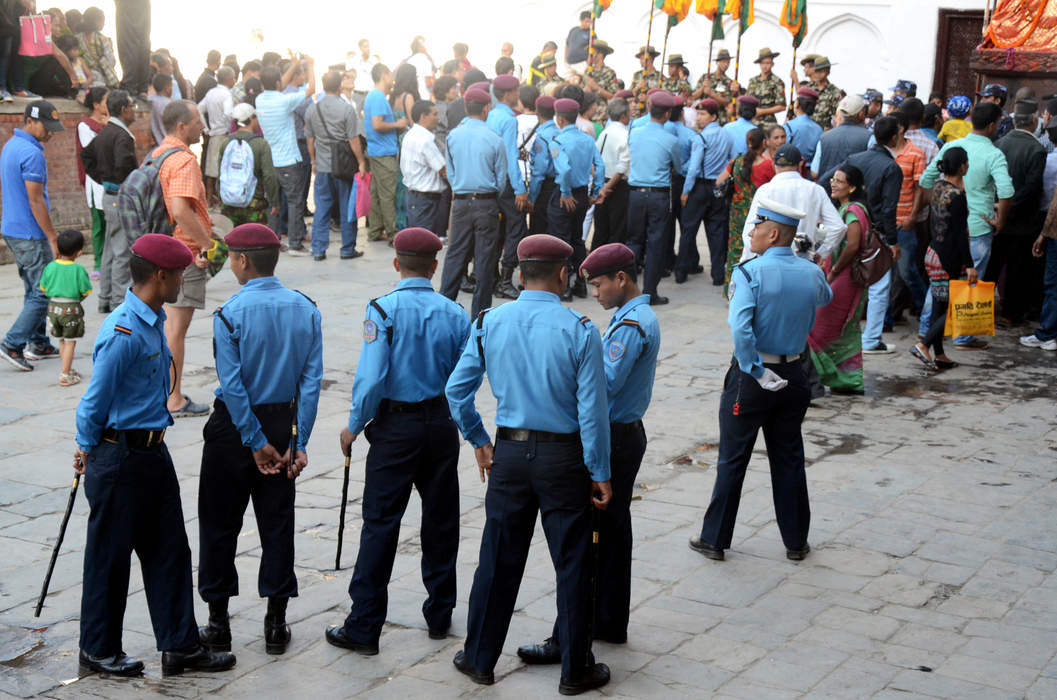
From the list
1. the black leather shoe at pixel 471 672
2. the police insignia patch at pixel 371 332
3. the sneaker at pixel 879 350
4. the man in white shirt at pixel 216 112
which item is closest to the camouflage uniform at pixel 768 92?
the sneaker at pixel 879 350

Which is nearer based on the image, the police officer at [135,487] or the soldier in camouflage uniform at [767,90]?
the police officer at [135,487]

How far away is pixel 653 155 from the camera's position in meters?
11.6

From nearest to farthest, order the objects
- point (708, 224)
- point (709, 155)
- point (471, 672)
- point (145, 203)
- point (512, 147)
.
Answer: point (471, 672), point (145, 203), point (512, 147), point (709, 155), point (708, 224)

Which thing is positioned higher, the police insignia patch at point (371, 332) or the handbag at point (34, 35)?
the handbag at point (34, 35)

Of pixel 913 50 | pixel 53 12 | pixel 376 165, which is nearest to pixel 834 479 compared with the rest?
pixel 376 165

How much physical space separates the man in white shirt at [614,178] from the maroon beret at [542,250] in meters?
7.22

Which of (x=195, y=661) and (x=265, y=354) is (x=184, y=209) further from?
(x=195, y=661)

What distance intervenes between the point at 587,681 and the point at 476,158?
6723mm

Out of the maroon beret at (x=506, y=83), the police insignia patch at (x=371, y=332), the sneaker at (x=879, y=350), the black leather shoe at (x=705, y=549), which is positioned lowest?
the black leather shoe at (x=705, y=549)

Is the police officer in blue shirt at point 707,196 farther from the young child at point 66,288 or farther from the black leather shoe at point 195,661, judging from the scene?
the black leather shoe at point 195,661

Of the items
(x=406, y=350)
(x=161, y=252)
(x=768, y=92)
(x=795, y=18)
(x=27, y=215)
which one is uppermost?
(x=795, y=18)

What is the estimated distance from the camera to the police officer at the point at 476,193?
10.7 meters

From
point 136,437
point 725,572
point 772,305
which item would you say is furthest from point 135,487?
point 772,305

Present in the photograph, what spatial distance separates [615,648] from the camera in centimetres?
517
